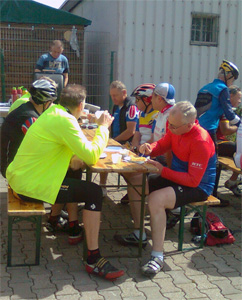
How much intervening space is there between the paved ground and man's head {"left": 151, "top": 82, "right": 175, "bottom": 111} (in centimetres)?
134

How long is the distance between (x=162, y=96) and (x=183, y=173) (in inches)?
38.1

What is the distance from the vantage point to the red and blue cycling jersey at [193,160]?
3.83 m

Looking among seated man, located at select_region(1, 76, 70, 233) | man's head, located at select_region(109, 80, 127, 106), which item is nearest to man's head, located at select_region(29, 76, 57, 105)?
seated man, located at select_region(1, 76, 70, 233)

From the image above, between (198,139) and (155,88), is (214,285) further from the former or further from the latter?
(155,88)

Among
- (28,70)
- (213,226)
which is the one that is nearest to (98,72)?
(28,70)

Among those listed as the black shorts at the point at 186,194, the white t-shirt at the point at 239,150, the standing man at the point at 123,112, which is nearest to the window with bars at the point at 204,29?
the standing man at the point at 123,112

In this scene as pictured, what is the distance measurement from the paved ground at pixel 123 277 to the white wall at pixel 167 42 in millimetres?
5465

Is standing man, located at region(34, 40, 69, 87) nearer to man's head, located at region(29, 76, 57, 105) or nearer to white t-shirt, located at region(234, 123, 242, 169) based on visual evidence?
man's head, located at region(29, 76, 57, 105)

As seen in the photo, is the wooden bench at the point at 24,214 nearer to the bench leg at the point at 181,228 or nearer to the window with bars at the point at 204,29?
the bench leg at the point at 181,228

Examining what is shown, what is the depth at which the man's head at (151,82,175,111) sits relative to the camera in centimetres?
447

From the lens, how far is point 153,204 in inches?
149

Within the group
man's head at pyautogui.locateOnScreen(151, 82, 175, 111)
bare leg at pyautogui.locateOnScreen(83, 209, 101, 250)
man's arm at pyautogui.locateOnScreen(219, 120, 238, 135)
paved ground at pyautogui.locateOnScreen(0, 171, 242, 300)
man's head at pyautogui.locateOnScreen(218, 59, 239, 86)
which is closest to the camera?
paved ground at pyautogui.locateOnScreen(0, 171, 242, 300)

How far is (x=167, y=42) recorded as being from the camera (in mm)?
9531

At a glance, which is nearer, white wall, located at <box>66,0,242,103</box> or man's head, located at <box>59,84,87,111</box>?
man's head, located at <box>59,84,87,111</box>
